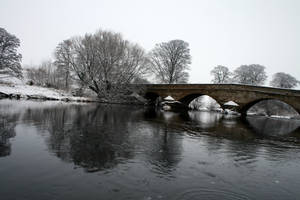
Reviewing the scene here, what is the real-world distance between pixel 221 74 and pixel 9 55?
4752cm

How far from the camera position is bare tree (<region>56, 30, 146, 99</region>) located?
110ft

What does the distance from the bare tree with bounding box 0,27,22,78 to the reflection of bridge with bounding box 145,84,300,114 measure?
22.8 metres

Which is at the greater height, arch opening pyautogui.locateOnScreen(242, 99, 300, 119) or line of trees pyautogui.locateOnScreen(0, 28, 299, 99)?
line of trees pyautogui.locateOnScreen(0, 28, 299, 99)

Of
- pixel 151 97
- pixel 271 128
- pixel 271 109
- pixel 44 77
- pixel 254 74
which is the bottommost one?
pixel 271 128

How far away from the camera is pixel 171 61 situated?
44000mm

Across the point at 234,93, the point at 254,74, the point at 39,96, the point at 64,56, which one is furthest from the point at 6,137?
the point at 254,74

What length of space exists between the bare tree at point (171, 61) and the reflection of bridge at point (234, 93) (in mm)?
7618

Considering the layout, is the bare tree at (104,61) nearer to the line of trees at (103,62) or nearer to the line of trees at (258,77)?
the line of trees at (103,62)

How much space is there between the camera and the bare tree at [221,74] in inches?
2079

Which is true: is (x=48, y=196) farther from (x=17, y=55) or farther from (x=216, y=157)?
→ (x=17, y=55)

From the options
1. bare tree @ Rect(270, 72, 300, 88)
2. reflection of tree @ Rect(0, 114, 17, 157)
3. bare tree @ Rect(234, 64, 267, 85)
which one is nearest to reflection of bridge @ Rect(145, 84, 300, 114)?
bare tree @ Rect(234, 64, 267, 85)

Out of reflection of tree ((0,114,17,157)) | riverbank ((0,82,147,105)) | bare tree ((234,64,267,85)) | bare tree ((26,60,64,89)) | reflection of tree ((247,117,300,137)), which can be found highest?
bare tree ((234,64,267,85))

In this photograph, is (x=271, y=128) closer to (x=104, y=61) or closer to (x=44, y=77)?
(x=104, y=61)

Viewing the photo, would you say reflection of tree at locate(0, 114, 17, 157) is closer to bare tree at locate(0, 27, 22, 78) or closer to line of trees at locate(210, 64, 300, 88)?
bare tree at locate(0, 27, 22, 78)
